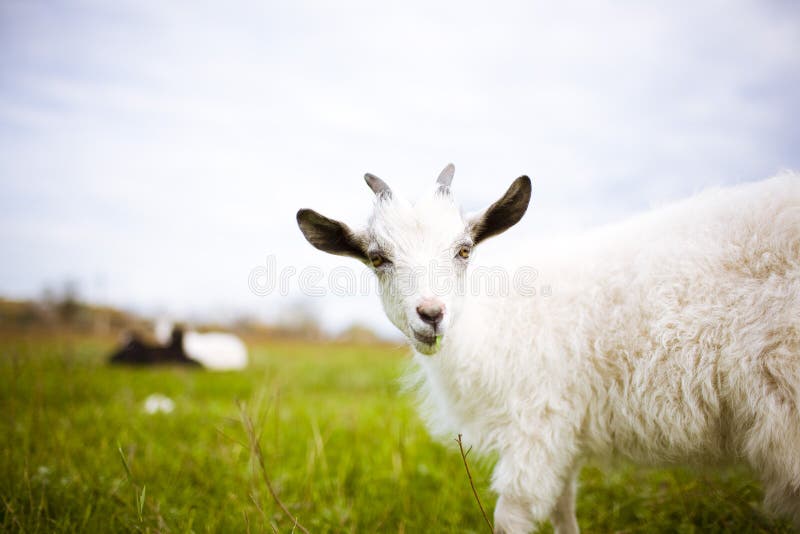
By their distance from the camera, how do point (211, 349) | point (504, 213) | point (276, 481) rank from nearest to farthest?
point (504, 213) < point (276, 481) < point (211, 349)

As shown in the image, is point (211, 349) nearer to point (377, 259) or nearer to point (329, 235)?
point (329, 235)

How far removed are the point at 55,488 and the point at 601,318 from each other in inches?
153

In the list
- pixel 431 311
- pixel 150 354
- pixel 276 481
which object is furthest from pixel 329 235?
pixel 150 354

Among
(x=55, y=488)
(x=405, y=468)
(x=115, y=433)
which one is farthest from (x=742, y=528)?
(x=115, y=433)

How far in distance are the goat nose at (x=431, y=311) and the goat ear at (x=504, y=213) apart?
0.70 meters

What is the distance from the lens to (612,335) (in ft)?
8.41

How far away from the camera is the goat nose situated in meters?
2.26

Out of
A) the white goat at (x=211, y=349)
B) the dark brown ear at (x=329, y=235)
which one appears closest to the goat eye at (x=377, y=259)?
the dark brown ear at (x=329, y=235)

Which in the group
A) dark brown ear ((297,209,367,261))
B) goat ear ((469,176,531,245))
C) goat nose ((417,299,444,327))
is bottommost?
goat nose ((417,299,444,327))

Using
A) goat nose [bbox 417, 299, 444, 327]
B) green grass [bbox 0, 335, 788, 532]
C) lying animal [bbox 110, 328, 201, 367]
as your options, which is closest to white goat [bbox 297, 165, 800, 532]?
goat nose [bbox 417, 299, 444, 327]

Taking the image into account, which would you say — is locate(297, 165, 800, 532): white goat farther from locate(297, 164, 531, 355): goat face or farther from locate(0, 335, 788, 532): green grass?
locate(0, 335, 788, 532): green grass

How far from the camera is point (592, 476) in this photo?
4160mm

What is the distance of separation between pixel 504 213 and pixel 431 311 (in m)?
0.91

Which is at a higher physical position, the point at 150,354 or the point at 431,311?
the point at 431,311
